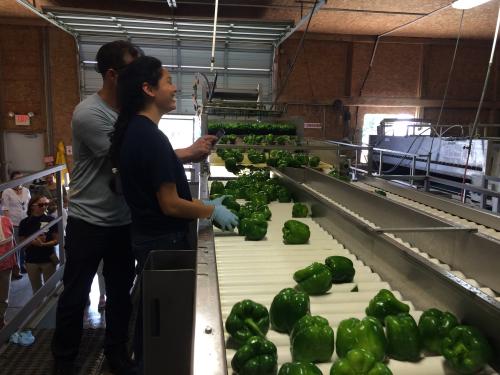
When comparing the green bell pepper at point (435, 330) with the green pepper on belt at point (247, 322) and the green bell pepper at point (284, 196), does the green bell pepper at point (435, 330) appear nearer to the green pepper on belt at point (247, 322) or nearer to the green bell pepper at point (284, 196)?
the green pepper on belt at point (247, 322)

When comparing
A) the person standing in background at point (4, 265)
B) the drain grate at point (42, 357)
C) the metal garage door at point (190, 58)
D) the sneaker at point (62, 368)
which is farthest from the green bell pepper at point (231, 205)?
the metal garage door at point (190, 58)

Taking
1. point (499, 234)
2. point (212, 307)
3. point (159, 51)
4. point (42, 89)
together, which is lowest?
point (499, 234)

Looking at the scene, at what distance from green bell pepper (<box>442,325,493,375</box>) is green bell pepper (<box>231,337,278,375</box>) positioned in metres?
0.51

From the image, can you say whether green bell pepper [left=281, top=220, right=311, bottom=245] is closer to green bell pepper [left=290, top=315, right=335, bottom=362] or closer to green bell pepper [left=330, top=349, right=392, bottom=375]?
green bell pepper [left=290, top=315, right=335, bottom=362]

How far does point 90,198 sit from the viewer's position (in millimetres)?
2664

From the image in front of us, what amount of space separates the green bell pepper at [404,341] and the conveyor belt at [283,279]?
3 cm

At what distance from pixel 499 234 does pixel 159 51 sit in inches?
428

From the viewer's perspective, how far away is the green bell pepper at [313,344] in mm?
1253

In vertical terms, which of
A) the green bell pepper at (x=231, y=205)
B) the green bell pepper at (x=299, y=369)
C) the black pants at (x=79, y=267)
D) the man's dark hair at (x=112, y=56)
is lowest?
A: the black pants at (x=79, y=267)

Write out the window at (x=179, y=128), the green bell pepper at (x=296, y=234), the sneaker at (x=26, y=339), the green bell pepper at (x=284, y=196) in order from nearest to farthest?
Result: the green bell pepper at (x=296, y=234) → the sneaker at (x=26, y=339) → the green bell pepper at (x=284, y=196) → the window at (x=179, y=128)

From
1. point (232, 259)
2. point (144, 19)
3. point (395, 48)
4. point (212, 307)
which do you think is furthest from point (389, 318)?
point (395, 48)

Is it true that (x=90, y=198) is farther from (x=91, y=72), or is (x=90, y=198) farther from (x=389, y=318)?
(x=91, y=72)

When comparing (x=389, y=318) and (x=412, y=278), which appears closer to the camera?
(x=389, y=318)

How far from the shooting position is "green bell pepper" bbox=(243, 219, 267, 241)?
103 inches
